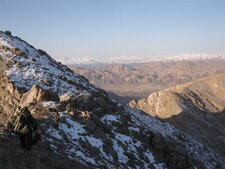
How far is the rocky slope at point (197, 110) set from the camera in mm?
95938

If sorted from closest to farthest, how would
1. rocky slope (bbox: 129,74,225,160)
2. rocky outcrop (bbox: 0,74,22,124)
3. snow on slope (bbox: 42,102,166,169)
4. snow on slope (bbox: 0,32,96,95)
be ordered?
snow on slope (bbox: 42,102,166,169) < rocky outcrop (bbox: 0,74,22,124) < snow on slope (bbox: 0,32,96,95) < rocky slope (bbox: 129,74,225,160)

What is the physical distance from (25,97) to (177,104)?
298 feet

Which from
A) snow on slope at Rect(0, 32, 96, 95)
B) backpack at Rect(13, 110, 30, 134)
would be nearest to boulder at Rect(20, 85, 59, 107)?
snow on slope at Rect(0, 32, 96, 95)

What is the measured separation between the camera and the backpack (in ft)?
55.2

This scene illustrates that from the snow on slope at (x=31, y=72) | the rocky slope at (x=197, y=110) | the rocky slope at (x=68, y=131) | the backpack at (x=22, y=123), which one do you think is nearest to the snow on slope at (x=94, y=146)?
Answer: the rocky slope at (x=68, y=131)

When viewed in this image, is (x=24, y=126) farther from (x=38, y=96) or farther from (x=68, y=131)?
(x=38, y=96)

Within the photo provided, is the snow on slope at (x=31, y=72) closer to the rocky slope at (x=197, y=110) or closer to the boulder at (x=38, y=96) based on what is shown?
the boulder at (x=38, y=96)

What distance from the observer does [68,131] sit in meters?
28.3

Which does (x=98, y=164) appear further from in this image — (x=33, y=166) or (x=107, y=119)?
(x=107, y=119)

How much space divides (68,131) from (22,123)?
1152 centimetres

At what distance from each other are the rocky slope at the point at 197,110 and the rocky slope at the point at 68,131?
43018 millimetres

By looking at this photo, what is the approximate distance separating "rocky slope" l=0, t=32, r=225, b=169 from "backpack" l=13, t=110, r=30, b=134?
115 cm

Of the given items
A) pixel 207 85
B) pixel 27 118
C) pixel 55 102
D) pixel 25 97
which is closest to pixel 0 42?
pixel 25 97

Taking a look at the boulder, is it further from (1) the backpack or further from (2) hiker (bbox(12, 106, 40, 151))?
(1) the backpack
